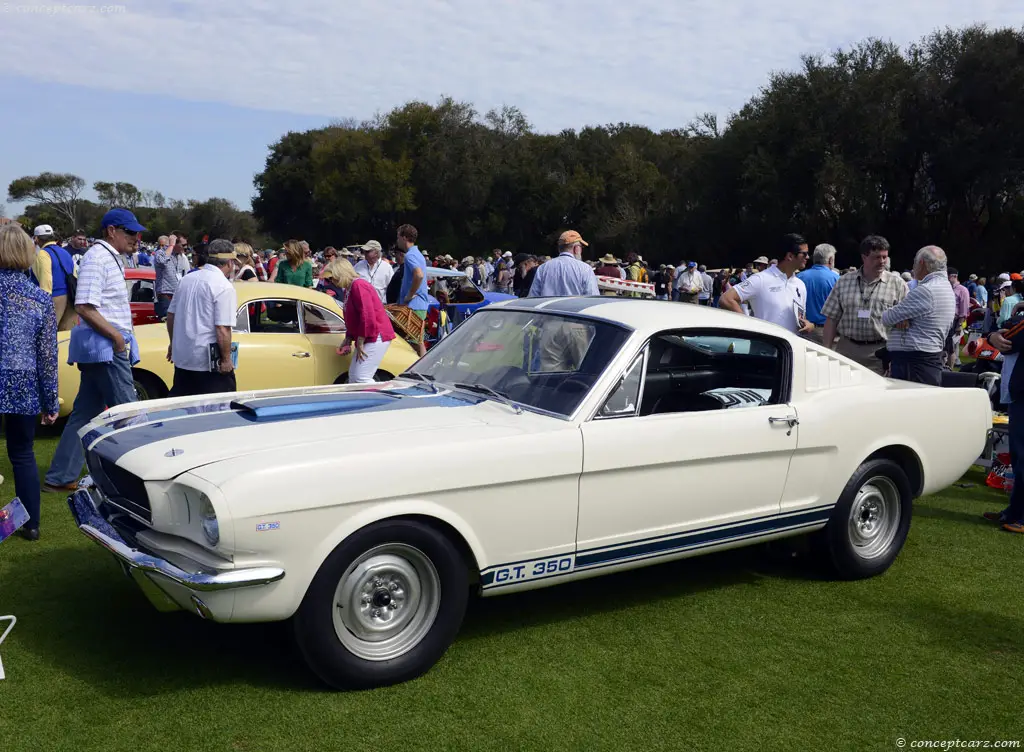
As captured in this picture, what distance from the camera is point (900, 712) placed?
378cm

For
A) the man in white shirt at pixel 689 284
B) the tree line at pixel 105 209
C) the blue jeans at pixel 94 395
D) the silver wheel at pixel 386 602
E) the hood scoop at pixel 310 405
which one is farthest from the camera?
the tree line at pixel 105 209

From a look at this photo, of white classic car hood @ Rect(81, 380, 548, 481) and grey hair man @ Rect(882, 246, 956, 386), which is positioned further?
grey hair man @ Rect(882, 246, 956, 386)

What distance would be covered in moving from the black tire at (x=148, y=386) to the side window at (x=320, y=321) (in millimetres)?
1440

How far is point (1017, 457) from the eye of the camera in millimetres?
6332

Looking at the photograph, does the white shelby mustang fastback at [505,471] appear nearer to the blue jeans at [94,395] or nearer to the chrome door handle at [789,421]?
the chrome door handle at [789,421]

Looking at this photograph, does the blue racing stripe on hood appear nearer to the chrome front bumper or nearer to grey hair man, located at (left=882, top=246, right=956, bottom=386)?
the chrome front bumper

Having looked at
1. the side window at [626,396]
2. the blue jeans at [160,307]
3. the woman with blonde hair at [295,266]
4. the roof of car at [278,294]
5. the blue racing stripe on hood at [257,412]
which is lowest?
A: the blue jeans at [160,307]

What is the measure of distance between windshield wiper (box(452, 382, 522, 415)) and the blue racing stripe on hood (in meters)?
0.07

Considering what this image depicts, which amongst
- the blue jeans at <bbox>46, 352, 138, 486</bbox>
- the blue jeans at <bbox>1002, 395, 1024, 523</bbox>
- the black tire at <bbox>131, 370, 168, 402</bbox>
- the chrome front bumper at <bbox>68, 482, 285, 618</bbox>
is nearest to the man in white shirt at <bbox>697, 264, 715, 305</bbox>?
the black tire at <bbox>131, 370, 168, 402</bbox>

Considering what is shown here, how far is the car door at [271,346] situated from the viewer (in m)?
8.66

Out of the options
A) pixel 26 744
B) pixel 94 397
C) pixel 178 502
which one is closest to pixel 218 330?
pixel 94 397

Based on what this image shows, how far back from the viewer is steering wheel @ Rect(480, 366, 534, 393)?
15.1 ft

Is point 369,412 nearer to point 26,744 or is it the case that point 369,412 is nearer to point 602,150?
point 26,744

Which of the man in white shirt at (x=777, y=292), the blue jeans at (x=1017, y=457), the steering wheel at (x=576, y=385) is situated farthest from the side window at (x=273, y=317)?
the blue jeans at (x=1017, y=457)
